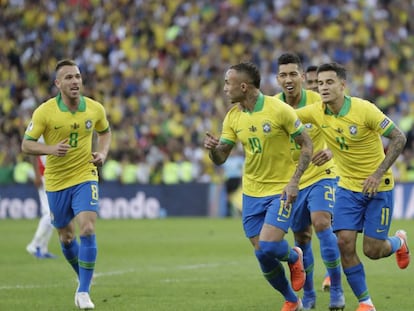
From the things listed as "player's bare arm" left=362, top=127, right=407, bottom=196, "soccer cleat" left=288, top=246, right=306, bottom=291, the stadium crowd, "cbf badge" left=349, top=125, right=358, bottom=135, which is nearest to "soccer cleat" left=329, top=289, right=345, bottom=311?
"soccer cleat" left=288, top=246, right=306, bottom=291

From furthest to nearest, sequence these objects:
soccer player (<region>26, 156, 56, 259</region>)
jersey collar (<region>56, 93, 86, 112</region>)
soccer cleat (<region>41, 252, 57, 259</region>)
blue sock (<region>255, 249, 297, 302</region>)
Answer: soccer cleat (<region>41, 252, 57, 259</region>) < soccer player (<region>26, 156, 56, 259</region>) < jersey collar (<region>56, 93, 86, 112</region>) < blue sock (<region>255, 249, 297, 302</region>)

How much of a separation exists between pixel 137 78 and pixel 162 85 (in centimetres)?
92

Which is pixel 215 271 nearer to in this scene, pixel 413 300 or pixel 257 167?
pixel 413 300

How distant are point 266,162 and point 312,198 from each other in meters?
1.22

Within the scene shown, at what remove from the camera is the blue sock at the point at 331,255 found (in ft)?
35.0

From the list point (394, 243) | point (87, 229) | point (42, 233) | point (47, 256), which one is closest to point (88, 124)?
point (87, 229)

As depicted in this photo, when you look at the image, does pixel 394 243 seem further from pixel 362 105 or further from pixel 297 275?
pixel 362 105

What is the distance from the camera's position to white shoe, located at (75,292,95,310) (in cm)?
1082

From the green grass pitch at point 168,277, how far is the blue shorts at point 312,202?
0.91 m

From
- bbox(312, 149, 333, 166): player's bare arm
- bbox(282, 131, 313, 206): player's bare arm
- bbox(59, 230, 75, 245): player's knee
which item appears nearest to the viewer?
bbox(282, 131, 313, 206): player's bare arm

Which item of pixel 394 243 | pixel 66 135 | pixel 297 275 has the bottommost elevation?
pixel 297 275

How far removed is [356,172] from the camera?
10.3 meters

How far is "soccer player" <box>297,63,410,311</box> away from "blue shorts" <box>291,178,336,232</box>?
0.60 meters

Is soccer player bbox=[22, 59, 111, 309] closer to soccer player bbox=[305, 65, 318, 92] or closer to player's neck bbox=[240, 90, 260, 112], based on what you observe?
player's neck bbox=[240, 90, 260, 112]
